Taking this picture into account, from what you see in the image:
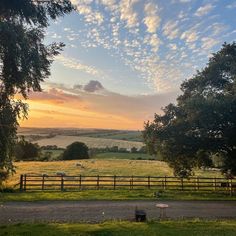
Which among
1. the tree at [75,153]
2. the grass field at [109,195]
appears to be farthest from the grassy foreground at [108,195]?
the tree at [75,153]

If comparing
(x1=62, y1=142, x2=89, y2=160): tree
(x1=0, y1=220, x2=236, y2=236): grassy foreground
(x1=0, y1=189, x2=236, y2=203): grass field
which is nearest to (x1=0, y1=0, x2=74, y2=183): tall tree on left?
(x1=0, y1=220, x2=236, y2=236): grassy foreground

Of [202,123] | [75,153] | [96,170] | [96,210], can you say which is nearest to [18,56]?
[96,210]

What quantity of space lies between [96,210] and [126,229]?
268 inches

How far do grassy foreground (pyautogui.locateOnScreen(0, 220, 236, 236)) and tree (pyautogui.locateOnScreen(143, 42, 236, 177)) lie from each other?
12006mm

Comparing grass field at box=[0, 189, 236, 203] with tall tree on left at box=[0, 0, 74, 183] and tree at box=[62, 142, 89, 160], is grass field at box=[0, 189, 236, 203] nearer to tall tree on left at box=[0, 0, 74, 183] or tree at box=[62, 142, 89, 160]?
tall tree on left at box=[0, 0, 74, 183]

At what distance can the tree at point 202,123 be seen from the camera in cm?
3011

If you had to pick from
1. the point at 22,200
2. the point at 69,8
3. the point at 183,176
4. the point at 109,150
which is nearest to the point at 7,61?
the point at 69,8

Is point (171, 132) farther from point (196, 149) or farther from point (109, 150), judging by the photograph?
point (109, 150)

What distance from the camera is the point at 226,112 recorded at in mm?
29750

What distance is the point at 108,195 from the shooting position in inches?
1236

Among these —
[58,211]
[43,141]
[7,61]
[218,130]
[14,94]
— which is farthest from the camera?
[43,141]

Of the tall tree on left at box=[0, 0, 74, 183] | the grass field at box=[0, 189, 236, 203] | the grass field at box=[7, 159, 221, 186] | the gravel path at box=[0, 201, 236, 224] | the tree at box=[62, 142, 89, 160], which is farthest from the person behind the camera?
the tree at box=[62, 142, 89, 160]

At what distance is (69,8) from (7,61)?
362 centimetres

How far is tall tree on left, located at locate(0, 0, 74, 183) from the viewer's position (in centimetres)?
1466
